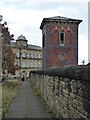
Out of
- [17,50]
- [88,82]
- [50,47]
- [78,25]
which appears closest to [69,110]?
[88,82]

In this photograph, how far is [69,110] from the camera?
721 centimetres

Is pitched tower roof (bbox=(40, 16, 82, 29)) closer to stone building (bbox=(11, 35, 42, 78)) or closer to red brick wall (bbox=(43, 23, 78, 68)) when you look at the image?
red brick wall (bbox=(43, 23, 78, 68))

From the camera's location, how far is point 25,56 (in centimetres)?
9506

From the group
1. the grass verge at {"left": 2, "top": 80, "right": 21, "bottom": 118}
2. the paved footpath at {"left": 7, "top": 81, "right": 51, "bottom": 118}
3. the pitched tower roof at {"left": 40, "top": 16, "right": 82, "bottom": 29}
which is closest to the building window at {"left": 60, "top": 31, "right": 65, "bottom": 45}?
the pitched tower roof at {"left": 40, "top": 16, "right": 82, "bottom": 29}

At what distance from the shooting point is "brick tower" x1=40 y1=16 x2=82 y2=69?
128ft

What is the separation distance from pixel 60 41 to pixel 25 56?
5619cm

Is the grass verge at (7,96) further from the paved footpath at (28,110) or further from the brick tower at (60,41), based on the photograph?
the brick tower at (60,41)

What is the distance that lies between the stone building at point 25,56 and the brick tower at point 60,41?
51.5m

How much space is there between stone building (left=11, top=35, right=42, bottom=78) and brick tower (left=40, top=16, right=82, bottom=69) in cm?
5154

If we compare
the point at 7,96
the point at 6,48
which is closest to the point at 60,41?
the point at 6,48

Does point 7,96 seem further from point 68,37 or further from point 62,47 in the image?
point 68,37

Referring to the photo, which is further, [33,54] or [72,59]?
[33,54]

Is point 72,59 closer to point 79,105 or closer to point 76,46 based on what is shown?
point 76,46

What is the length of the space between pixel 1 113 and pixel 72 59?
29.2 m
